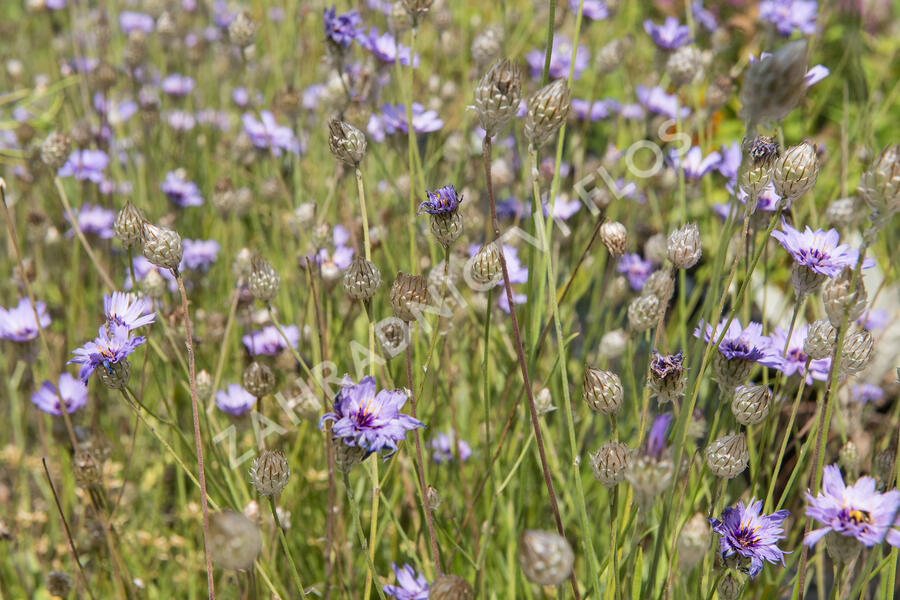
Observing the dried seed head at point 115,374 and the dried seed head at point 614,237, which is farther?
the dried seed head at point 614,237

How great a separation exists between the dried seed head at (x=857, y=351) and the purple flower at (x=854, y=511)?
0.14 metres

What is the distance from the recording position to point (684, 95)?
2316 mm

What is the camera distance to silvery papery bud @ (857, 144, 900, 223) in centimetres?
70

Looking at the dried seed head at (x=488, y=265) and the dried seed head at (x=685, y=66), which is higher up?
the dried seed head at (x=685, y=66)

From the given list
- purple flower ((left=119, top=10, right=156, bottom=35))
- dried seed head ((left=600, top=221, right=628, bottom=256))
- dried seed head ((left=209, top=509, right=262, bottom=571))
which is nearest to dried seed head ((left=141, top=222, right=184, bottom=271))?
dried seed head ((left=209, top=509, right=262, bottom=571))

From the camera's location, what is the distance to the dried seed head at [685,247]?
3.04 ft

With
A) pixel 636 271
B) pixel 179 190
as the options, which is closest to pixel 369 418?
pixel 636 271

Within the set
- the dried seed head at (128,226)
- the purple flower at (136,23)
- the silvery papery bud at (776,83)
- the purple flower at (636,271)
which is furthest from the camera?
the purple flower at (136,23)

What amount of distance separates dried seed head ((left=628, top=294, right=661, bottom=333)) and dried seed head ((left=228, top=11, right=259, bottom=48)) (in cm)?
101

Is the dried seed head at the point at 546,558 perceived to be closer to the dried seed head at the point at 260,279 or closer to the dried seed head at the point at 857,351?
the dried seed head at the point at 857,351

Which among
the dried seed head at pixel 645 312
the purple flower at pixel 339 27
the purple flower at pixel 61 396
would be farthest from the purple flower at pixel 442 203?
the purple flower at pixel 61 396

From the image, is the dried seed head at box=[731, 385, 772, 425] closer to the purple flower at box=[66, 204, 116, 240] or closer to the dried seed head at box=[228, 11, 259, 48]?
the dried seed head at box=[228, 11, 259, 48]

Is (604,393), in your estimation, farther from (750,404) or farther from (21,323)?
(21,323)

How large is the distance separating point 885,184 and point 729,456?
36cm
